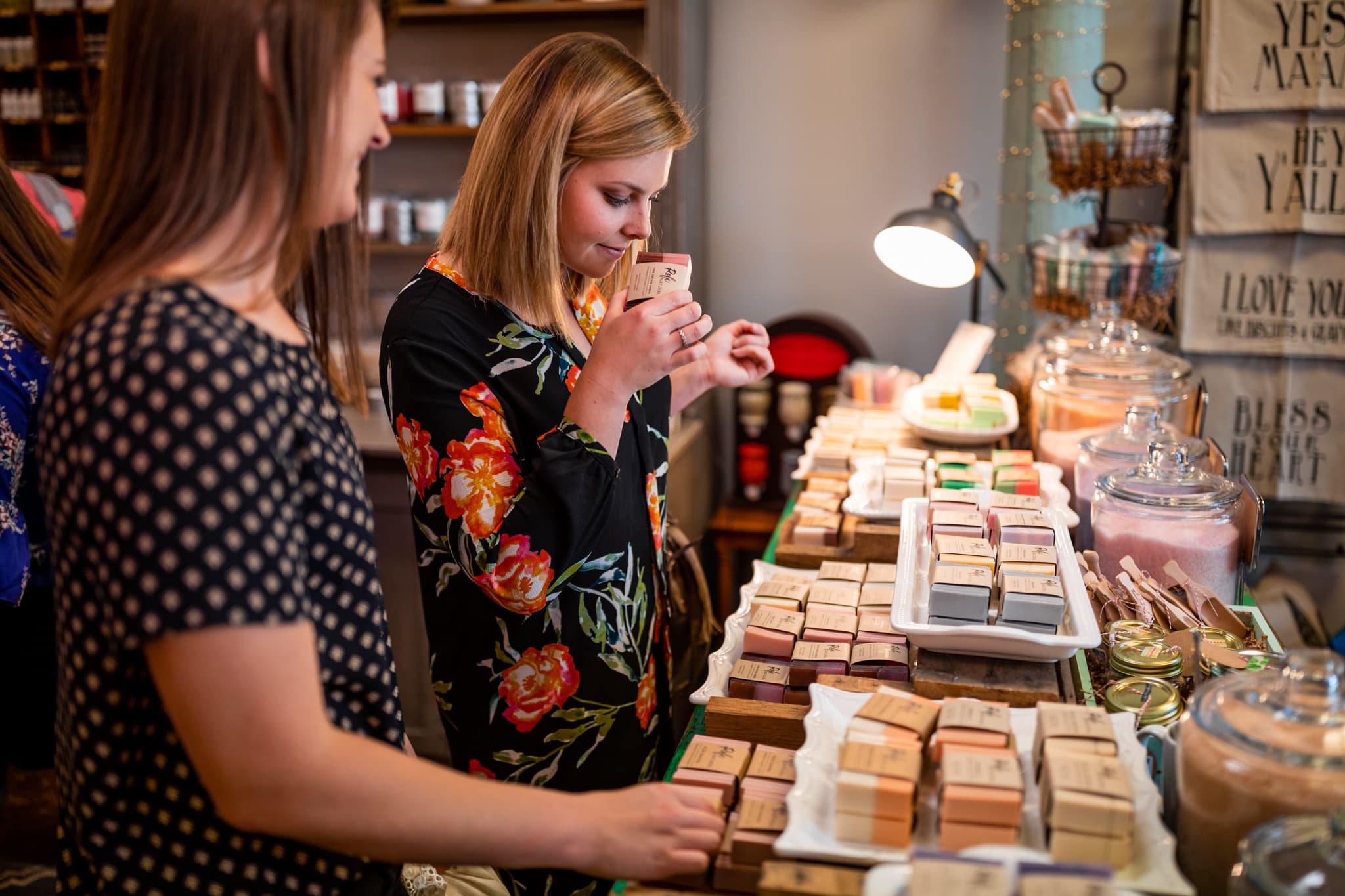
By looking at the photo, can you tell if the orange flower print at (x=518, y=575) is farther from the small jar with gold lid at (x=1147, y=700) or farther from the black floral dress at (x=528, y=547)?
the small jar with gold lid at (x=1147, y=700)

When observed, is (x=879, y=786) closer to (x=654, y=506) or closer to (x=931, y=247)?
(x=654, y=506)

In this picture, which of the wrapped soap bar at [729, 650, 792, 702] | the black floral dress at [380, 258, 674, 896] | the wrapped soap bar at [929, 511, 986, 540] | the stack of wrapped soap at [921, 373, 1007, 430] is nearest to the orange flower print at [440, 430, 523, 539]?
the black floral dress at [380, 258, 674, 896]

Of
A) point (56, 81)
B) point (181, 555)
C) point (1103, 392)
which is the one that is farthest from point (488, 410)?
point (56, 81)

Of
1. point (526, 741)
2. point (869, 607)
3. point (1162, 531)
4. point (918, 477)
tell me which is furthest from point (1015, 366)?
point (526, 741)

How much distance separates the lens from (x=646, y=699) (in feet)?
5.45

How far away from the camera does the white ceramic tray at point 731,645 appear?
1347mm

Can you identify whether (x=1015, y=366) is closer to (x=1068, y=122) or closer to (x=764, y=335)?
(x=1068, y=122)

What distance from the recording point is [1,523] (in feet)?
5.79

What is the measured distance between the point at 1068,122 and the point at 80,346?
7.15ft

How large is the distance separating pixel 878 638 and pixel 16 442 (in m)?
1.47

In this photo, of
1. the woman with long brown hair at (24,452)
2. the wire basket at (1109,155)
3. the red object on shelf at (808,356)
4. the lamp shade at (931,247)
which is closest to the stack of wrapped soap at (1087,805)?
the lamp shade at (931,247)

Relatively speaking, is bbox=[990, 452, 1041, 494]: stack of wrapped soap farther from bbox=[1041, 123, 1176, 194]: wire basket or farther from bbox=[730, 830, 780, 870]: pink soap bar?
bbox=[730, 830, 780, 870]: pink soap bar

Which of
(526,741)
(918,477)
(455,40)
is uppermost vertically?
(455,40)

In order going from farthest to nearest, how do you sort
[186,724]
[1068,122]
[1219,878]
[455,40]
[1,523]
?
[455,40] < [1068,122] < [1,523] < [1219,878] < [186,724]
